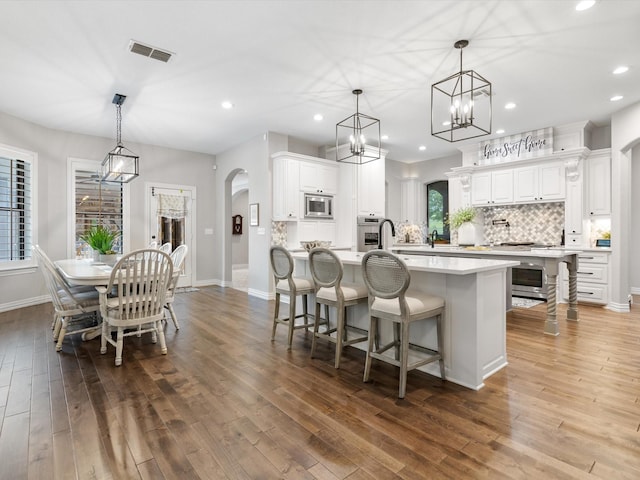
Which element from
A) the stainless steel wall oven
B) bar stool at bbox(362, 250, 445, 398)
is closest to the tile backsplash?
the stainless steel wall oven

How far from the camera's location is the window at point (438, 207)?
8.05m

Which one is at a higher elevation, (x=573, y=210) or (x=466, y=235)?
(x=573, y=210)

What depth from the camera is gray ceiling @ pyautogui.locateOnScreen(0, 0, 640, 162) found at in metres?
2.75

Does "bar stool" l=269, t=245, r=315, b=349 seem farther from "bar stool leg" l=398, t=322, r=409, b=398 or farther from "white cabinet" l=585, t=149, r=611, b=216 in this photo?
"white cabinet" l=585, t=149, r=611, b=216

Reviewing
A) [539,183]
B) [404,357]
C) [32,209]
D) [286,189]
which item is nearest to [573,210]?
[539,183]

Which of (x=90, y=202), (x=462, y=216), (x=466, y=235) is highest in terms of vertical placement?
(x=90, y=202)

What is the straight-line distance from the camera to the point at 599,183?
530 centimetres

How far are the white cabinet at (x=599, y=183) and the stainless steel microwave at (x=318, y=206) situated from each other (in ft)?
13.9

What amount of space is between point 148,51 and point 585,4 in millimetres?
3791

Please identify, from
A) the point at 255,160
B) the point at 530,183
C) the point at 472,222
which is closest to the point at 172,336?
the point at 255,160

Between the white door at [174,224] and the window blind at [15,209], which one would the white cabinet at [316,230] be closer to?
the white door at [174,224]

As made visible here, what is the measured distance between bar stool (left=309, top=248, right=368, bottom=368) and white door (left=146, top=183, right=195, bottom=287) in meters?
4.56

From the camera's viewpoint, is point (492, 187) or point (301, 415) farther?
point (492, 187)

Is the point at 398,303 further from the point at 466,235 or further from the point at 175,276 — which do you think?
the point at 466,235
